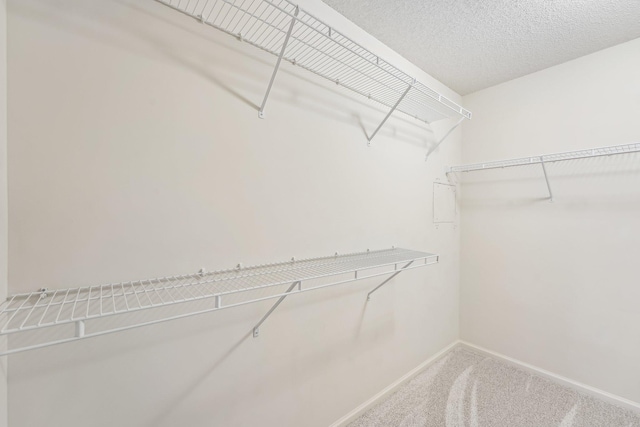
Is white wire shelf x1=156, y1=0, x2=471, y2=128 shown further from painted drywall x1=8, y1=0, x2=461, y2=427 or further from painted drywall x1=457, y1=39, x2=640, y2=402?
painted drywall x1=457, y1=39, x2=640, y2=402

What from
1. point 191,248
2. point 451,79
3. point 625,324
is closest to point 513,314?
point 625,324

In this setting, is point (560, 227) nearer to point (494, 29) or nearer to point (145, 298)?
point (494, 29)

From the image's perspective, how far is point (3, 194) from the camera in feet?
1.99

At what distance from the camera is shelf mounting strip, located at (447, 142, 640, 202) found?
1398 mm

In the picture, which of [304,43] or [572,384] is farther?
[572,384]

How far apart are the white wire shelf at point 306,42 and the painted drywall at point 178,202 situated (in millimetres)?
55

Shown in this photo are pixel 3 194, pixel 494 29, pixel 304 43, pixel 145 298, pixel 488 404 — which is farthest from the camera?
pixel 488 404

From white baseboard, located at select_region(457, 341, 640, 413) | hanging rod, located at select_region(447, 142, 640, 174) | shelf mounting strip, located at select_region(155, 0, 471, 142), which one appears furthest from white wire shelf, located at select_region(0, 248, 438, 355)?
white baseboard, located at select_region(457, 341, 640, 413)

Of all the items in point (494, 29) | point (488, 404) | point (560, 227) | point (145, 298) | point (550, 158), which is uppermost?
point (494, 29)

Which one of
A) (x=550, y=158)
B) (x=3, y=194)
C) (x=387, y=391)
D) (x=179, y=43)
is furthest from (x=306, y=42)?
(x=387, y=391)

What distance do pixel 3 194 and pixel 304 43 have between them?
3.22ft

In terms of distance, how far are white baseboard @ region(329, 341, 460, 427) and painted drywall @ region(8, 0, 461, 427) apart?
0.06 m

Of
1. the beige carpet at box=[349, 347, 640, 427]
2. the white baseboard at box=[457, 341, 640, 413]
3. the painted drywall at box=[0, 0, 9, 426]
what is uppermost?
the painted drywall at box=[0, 0, 9, 426]

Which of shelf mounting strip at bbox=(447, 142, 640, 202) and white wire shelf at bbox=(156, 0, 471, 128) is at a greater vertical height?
white wire shelf at bbox=(156, 0, 471, 128)
